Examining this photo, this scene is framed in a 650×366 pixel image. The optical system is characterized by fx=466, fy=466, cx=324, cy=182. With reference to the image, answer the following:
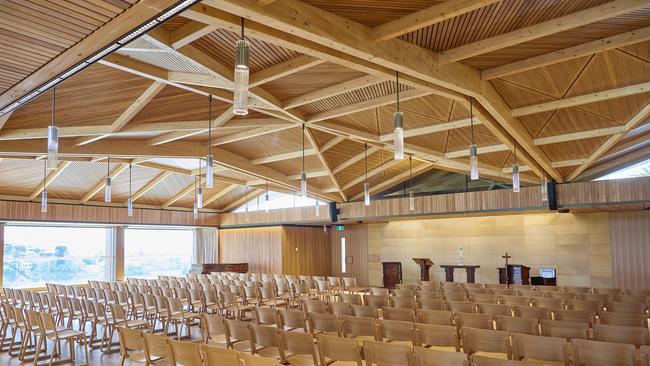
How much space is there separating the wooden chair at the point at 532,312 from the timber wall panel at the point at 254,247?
1617 centimetres

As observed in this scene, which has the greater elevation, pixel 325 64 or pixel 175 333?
pixel 325 64

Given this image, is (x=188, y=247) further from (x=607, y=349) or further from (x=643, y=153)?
(x=607, y=349)

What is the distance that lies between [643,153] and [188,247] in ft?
68.7

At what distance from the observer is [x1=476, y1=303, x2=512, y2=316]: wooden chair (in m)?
7.64

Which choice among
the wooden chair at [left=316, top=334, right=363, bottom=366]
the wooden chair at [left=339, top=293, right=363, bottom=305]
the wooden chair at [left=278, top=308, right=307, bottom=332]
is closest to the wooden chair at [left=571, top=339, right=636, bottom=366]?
the wooden chair at [left=316, top=334, right=363, bottom=366]

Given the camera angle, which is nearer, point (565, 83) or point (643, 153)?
point (565, 83)

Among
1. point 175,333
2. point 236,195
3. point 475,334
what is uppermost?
point 236,195

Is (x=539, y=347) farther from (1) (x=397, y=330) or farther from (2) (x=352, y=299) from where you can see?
(2) (x=352, y=299)

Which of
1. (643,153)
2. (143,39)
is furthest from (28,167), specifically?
(643,153)

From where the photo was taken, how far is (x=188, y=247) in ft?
83.2

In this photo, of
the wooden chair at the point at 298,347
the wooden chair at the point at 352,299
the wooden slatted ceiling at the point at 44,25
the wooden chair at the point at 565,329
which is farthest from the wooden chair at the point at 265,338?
the wooden slatted ceiling at the point at 44,25

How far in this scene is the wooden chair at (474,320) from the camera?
6.71m

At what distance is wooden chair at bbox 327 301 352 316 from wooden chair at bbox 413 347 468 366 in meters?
3.67

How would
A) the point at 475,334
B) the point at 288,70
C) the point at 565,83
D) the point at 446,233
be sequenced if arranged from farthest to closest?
1. the point at 446,233
2. the point at 565,83
3. the point at 288,70
4. the point at 475,334
